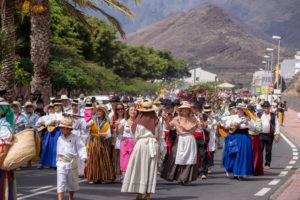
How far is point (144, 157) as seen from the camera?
13359mm

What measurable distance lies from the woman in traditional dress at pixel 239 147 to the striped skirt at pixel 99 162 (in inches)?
108

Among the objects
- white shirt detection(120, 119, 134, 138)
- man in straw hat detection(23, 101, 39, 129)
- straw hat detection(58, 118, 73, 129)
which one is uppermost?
man in straw hat detection(23, 101, 39, 129)

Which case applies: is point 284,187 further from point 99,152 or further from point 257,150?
point 99,152

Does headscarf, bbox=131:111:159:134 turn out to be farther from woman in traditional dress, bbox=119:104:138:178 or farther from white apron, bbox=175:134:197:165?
white apron, bbox=175:134:197:165

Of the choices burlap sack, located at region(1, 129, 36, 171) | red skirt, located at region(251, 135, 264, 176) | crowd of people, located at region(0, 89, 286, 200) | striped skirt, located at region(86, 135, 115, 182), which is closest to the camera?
burlap sack, located at region(1, 129, 36, 171)

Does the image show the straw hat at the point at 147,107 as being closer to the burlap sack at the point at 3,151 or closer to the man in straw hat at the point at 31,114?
the burlap sack at the point at 3,151

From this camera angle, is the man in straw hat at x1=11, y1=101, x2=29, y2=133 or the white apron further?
the man in straw hat at x1=11, y1=101, x2=29, y2=133

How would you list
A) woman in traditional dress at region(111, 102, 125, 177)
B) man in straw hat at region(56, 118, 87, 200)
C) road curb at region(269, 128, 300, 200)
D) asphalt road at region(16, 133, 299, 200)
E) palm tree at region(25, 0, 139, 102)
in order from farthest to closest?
1. palm tree at region(25, 0, 139, 102)
2. woman in traditional dress at region(111, 102, 125, 177)
3. road curb at region(269, 128, 300, 200)
4. asphalt road at region(16, 133, 299, 200)
5. man in straw hat at region(56, 118, 87, 200)

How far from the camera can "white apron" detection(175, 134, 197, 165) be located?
51.9 feet

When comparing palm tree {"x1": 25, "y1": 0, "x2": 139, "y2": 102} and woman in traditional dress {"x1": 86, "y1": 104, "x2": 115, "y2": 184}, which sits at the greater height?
palm tree {"x1": 25, "y1": 0, "x2": 139, "y2": 102}

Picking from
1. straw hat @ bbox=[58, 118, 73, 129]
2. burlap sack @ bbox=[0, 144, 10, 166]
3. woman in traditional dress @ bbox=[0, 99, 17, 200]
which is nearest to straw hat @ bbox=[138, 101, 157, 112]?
straw hat @ bbox=[58, 118, 73, 129]

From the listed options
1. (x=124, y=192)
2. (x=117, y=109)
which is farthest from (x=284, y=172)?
(x=124, y=192)

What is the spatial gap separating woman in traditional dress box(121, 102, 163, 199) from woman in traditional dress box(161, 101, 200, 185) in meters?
2.28

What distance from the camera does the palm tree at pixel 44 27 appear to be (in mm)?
24219
